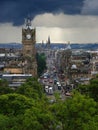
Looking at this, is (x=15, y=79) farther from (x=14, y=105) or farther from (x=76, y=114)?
(x=76, y=114)

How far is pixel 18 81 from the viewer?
121375mm

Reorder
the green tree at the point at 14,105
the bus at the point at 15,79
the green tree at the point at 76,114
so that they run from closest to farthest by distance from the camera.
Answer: the green tree at the point at 76,114 < the green tree at the point at 14,105 < the bus at the point at 15,79

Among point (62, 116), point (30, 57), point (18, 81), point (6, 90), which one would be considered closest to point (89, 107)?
point (62, 116)

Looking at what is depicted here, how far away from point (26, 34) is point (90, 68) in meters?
22.1

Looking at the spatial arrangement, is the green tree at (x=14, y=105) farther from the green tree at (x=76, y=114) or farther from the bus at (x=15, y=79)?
the bus at (x=15, y=79)

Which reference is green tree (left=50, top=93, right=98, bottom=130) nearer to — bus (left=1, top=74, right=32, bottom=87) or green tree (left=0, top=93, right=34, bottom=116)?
green tree (left=0, top=93, right=34, bottom=116)

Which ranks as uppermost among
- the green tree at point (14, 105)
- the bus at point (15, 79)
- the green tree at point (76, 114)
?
the green tree at point (76, 114)

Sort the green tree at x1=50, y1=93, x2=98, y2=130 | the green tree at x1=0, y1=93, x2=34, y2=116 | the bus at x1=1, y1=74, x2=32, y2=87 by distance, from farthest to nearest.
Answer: the bus at x1=1, y1=74, x2=32, y2=87, the green tree at x1=0, y1=93, x2=34, y2=116, the green tree at x1=50, y1=93, x2=98, y2=130

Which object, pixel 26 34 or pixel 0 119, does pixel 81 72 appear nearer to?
pixel 26 34

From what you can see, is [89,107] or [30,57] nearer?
[89,107]

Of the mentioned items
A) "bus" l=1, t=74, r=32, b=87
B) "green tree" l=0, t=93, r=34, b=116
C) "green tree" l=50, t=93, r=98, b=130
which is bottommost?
"bus" l=1, t=74, r=32, b=87

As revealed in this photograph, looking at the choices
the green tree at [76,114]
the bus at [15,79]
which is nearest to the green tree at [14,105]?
the green tree at [76,114]

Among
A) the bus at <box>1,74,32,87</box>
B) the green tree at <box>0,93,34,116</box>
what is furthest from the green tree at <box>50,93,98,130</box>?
the bus at <box>1,74,32,87</box>

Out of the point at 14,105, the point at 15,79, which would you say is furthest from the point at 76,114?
the point at 15,79
